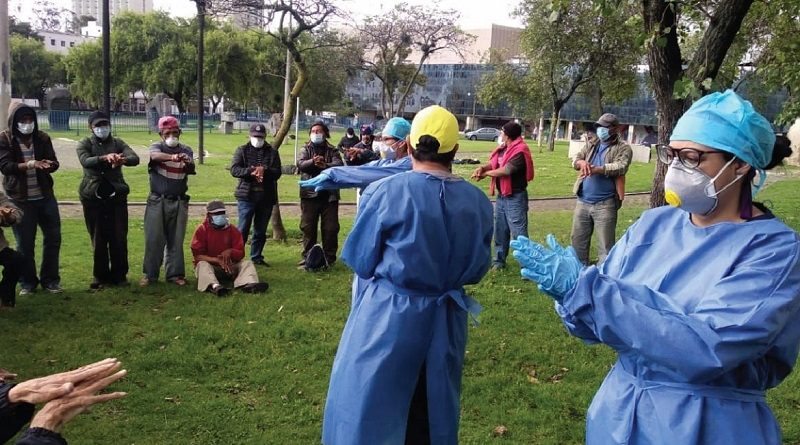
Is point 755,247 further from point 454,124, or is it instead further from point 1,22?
point 1,22

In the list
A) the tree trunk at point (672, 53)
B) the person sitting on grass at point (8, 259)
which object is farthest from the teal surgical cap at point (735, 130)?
the person sitting on grass at point (8, 259)

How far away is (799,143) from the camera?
76.4 feet

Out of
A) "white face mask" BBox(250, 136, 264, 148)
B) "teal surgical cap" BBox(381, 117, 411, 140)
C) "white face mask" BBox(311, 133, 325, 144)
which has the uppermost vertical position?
"teal surgical cap" BBox(381, 117, 411, 140)

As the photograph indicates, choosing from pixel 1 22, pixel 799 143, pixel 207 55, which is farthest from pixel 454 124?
pixel 207 55

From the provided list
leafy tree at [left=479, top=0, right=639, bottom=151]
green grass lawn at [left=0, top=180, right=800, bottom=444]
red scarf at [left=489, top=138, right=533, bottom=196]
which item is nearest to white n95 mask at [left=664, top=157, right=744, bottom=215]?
green grass lawn at [left=0, top=180, right=800, bottom=444]

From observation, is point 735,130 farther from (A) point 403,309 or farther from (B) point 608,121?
(B) point 608,121

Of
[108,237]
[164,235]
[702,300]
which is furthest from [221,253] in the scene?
[702,300]

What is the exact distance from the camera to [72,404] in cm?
213

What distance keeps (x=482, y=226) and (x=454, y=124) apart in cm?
55

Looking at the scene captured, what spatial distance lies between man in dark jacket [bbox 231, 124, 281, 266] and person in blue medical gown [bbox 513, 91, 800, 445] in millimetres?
6493

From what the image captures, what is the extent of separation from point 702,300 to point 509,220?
610 cm

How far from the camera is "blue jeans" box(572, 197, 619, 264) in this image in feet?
24.7

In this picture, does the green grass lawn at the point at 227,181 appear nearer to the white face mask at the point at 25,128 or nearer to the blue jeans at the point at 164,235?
the blue jeans at the point at 164,235

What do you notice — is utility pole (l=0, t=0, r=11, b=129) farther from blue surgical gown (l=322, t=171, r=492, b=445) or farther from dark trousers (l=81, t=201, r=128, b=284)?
blue surgical gown (l=322, t=171, r=492, b=445)
